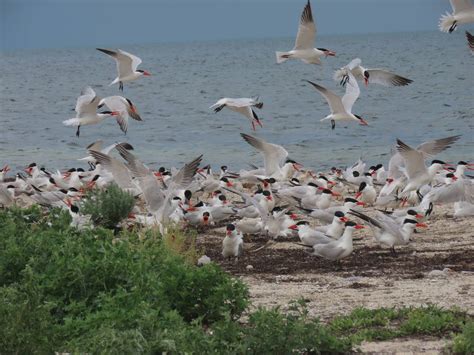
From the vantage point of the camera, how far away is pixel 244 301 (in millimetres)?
7004

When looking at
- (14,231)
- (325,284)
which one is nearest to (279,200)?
(325,284)

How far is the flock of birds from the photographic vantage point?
1130 centimetres

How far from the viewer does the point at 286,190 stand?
14617 mm

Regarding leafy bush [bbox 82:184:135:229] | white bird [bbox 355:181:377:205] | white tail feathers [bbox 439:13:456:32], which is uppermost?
white tail feathers [bbox 439:13:456:32]

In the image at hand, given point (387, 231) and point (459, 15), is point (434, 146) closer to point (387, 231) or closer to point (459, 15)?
point (459, 15)

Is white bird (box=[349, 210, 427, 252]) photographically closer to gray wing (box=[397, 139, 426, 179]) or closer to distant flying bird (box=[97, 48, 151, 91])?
gray wing (box=[397, 139, 426, 179])

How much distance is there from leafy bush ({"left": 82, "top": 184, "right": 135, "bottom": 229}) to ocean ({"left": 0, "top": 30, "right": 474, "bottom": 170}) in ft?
35.7

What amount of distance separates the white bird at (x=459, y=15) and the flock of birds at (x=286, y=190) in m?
0.01

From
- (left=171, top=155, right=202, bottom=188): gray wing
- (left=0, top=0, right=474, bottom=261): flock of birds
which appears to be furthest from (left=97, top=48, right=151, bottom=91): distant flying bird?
(left=171, top=155, right=202, bottom=188): gray wing

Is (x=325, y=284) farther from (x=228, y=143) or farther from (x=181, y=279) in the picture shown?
(x=228, y=143)

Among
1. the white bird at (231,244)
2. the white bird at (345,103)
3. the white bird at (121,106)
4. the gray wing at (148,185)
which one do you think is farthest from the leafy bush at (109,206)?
the white bird at (345,103)

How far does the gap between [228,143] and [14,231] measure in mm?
20918

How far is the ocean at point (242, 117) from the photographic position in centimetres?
2677

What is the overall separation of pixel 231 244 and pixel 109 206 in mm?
2048
